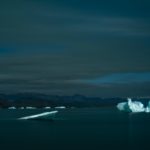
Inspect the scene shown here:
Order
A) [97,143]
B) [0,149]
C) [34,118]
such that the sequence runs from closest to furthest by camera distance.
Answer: [0,149] → [97,143] → [34,118]

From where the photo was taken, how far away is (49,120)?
78375 mm

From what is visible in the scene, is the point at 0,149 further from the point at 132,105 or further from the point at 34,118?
the point at 132,105

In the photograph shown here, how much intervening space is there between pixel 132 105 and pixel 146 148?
71645 mm

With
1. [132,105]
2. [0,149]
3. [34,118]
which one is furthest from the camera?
[132,105]

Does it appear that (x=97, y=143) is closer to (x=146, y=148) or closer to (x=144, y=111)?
(x=146, y=148)

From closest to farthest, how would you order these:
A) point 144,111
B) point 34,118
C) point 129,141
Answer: point 129,141 < point 34,118 < point 144,111

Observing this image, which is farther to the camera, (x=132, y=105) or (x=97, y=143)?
(x=132, y=105)

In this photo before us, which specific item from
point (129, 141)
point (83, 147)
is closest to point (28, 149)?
point (83, 147)

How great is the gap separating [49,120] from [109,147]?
44015 mm

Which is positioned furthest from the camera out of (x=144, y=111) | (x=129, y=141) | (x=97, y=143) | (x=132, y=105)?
(x=144, y=111)

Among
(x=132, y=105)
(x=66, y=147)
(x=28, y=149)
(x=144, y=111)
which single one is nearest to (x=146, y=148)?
(x=66, y=147)

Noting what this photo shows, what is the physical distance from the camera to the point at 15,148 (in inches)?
1352

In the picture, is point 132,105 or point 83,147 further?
point 132,105

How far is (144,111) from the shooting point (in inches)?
5413
